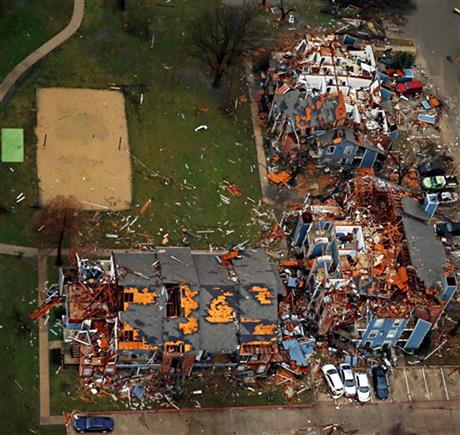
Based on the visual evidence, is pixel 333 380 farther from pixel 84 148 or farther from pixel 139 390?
pixel 84 148

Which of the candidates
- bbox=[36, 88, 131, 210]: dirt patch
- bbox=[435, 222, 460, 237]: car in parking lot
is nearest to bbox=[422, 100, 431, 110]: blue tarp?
bbox=[435, 222, 460, 237]: car in parking lot

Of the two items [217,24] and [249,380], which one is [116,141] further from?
[249,380]

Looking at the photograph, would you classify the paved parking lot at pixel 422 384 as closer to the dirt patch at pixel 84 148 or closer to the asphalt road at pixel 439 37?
the dirt patch at pixel 84 148

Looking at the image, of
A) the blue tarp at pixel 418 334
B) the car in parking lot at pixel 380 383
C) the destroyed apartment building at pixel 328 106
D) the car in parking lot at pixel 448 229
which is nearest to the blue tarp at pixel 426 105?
the destroyed apartment building at pixel 328 106

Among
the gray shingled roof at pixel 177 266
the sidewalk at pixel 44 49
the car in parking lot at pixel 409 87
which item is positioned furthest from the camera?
the car in parking lot at pixel 409 87

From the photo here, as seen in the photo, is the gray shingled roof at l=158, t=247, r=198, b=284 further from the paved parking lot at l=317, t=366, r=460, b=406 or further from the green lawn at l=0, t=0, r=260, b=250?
the paved parking lot at l=317, t=366, r=460, b=406

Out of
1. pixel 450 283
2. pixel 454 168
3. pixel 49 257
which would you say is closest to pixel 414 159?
pixel 454 168
